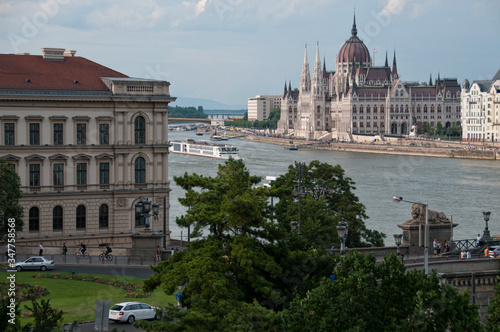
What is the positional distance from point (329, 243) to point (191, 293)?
14.7 meters

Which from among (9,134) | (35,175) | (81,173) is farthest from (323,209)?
(9,134)

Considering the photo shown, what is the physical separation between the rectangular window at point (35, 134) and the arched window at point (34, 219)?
2975 mm

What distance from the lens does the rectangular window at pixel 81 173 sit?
3706cm

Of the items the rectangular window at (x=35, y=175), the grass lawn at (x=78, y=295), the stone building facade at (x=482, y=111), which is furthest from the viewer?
the stone building facade at (x=482, y=111)

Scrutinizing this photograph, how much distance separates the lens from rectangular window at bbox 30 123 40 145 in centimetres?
3628

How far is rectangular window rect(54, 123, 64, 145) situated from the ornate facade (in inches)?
1.8

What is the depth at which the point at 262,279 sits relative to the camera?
19219 mm

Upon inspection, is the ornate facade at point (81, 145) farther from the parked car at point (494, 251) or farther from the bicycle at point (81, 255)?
the parked car at point (494, 251)

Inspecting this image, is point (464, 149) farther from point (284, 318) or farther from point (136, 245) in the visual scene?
point (284, 318)

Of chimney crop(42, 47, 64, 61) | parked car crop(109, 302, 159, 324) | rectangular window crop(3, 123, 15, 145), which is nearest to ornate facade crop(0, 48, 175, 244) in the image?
rectangular window crop(3, 123, 15, 145)

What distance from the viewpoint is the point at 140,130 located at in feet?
124

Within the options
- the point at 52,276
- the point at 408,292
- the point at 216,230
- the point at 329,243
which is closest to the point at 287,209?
the point at 329,243

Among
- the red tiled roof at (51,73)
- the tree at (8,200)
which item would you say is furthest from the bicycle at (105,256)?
the red tiled roof at (51,73)

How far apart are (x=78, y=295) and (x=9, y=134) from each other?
13.6 m
